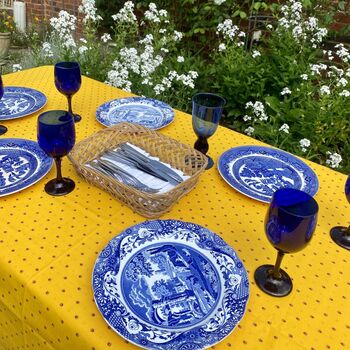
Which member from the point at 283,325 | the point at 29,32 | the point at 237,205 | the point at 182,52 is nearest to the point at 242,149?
the point at 237,205

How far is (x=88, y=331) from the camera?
63 cm

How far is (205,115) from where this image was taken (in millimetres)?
1023

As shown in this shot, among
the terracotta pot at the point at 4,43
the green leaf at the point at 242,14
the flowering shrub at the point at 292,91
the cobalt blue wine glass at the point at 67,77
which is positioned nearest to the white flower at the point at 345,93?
the flowering shrub at the point at 292,91

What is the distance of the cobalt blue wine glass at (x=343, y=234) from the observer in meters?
0.86

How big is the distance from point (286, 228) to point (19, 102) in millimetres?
1116

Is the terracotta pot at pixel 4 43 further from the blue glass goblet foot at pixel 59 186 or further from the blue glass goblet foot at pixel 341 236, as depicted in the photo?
the blue glass goblet foot at pixel 341 236

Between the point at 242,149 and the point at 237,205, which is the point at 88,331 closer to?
the point at 237,205

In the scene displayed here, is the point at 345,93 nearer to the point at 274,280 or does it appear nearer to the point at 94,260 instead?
the point at 274,280

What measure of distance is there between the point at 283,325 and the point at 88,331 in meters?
0.35

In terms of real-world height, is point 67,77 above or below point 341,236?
above

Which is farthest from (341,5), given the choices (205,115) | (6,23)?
(6,23)

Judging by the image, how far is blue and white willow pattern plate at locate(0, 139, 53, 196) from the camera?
37.1 inches

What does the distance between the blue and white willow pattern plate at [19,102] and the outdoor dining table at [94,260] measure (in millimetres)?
371

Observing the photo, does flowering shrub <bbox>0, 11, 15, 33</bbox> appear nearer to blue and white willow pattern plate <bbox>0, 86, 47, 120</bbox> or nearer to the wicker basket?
blue and white willow pattern plate <bbox>0, 86, 47, 120</bbox>
